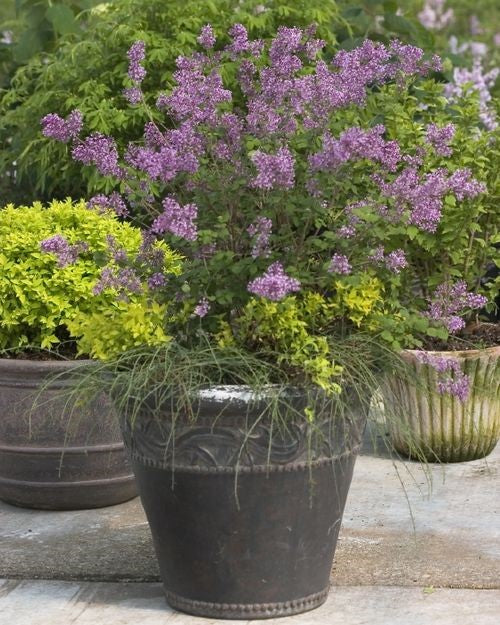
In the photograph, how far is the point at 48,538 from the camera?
162 inches

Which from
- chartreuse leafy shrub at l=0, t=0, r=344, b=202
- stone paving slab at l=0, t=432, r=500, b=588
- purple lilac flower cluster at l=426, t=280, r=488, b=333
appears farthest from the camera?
chartreuse leafy shrub at l=0, t=0, r=344, b=202

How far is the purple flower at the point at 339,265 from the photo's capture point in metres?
3.22

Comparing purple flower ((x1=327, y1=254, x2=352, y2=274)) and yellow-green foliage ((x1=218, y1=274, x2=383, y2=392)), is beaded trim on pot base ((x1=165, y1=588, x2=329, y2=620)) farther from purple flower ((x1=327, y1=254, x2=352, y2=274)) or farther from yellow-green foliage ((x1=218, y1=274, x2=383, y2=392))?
purple flower ((x1=327, y1=254, x2=352, y2=274))

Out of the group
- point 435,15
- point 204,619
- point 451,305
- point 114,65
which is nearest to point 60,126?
point 451,305

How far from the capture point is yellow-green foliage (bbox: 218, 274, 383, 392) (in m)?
3.25

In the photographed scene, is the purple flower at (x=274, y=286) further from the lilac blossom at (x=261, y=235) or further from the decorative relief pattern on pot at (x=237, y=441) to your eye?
the decorative relief pattern on pot at (x=237, y=441)

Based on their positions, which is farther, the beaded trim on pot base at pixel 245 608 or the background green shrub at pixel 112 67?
the background green shrub at pixel 112 67

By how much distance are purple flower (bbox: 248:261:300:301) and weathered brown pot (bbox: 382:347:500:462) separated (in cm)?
172

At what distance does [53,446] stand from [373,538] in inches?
46.3

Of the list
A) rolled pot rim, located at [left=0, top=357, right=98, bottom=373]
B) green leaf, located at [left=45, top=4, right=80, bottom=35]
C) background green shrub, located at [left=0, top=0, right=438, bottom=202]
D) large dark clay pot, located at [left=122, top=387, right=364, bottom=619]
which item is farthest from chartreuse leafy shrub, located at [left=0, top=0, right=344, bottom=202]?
large dark clay pot, located at [left=122, top=387, right=364, bottom=619]

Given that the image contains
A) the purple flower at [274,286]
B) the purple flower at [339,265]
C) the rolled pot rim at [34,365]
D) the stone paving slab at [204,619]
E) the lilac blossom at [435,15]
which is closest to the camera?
the purple flower at [274,286]

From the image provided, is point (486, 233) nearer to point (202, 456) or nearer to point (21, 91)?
point (202, 456)

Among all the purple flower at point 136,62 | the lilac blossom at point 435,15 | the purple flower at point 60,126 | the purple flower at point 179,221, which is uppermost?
the lilac blossom at point 435,15

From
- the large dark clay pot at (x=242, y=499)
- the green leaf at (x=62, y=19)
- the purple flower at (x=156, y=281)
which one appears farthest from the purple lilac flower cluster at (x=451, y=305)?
the green leaf at (x=62, y=19)
